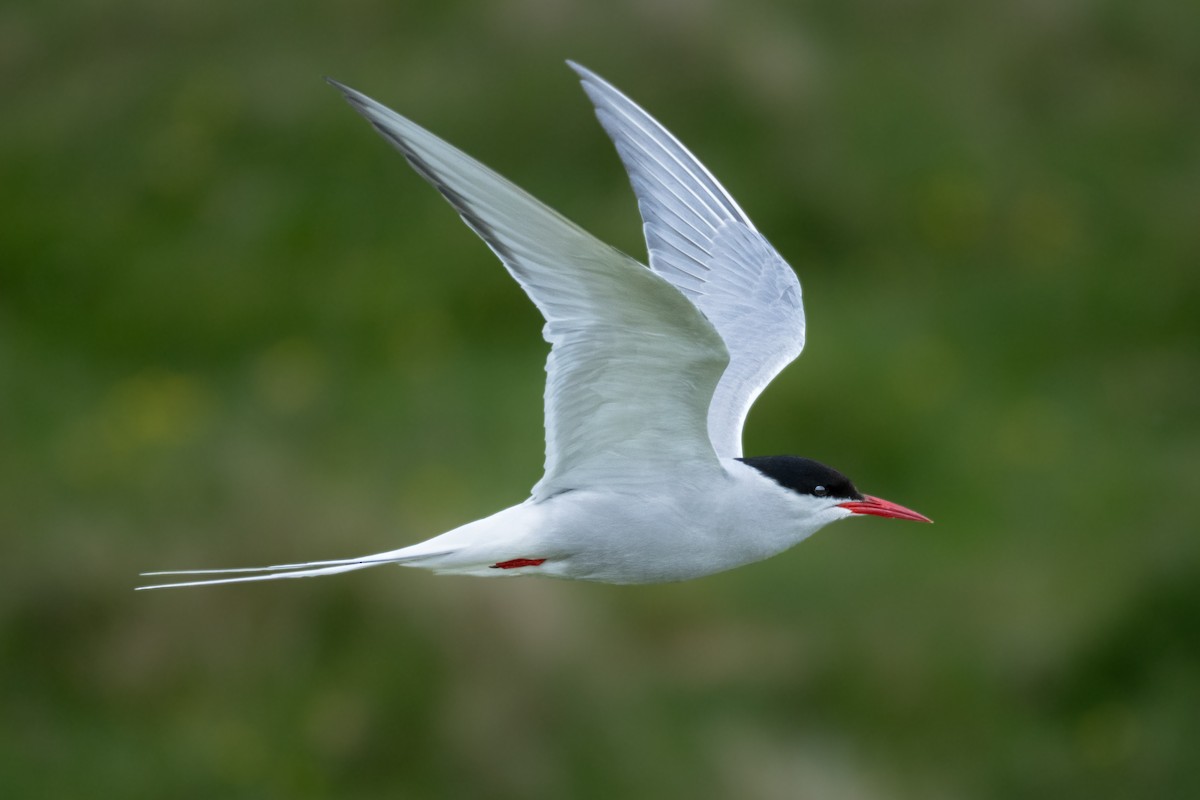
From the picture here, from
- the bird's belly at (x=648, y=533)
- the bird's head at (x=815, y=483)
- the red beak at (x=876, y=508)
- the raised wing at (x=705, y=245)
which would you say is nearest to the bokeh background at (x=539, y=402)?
the raised wing at (x=705, y=245)

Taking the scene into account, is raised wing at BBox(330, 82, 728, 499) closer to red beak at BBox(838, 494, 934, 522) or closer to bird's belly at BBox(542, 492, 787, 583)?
bird's belly at BBox(542, 492, 787, 583)

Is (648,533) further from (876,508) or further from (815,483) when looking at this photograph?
(876,508)

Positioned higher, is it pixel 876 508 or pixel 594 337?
pixel 594 337

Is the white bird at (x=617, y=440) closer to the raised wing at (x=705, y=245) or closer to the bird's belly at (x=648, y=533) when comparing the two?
the bird's belly at (x=648, y=533)

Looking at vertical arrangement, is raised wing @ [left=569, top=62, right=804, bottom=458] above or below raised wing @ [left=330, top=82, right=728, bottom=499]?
above

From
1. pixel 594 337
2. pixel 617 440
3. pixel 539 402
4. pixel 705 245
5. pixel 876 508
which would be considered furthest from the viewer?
pixel 539 402

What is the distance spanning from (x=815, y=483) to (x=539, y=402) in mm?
6349

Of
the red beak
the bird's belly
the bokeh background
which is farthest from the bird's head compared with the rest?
the bokeh background

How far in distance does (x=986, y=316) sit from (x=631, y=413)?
903cm

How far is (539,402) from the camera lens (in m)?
11.8

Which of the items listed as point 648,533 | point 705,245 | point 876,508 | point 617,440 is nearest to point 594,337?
point 617,440

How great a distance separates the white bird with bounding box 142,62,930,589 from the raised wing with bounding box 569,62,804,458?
19cm

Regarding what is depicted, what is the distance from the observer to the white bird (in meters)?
4.57

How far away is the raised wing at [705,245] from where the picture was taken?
6.42 metres
